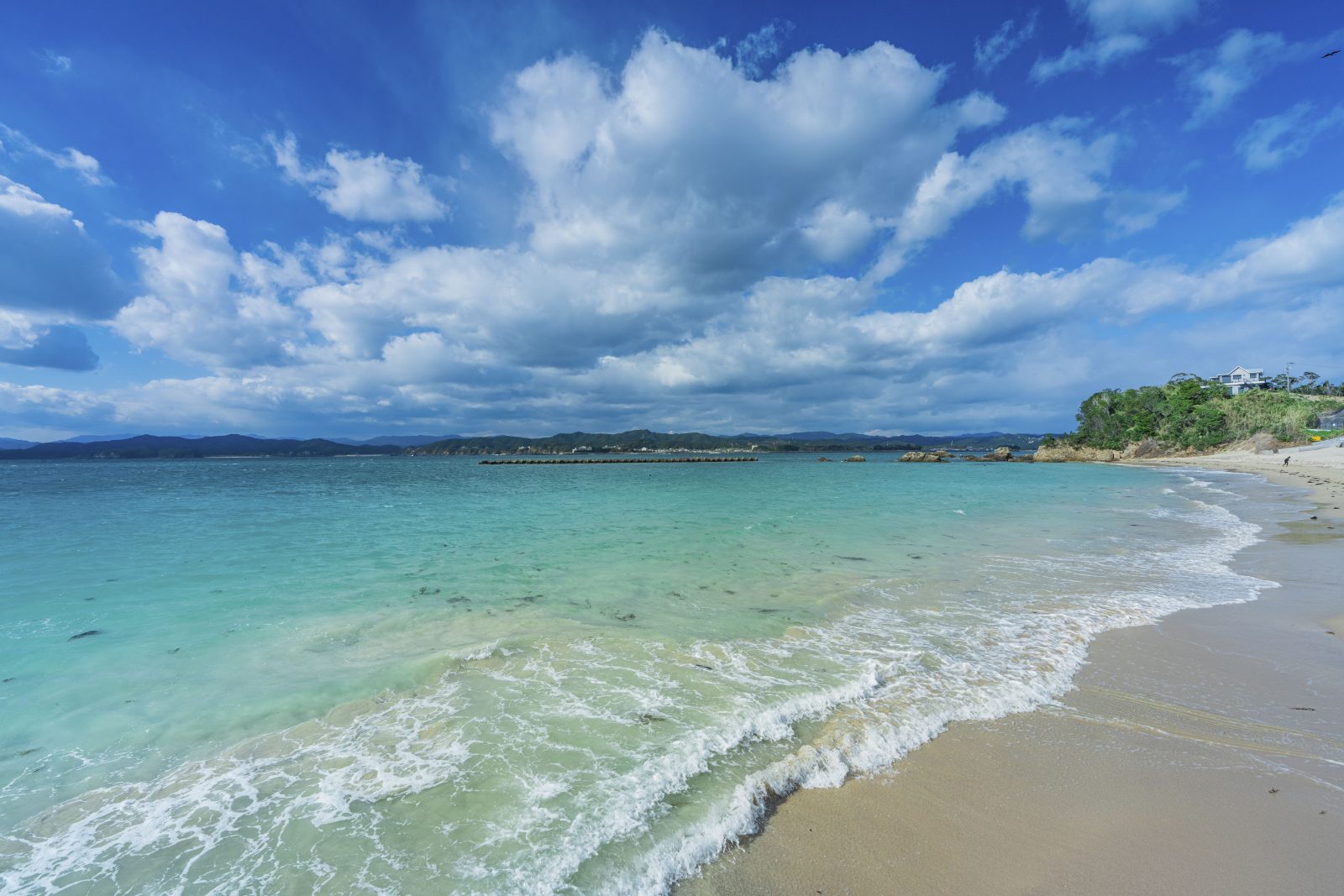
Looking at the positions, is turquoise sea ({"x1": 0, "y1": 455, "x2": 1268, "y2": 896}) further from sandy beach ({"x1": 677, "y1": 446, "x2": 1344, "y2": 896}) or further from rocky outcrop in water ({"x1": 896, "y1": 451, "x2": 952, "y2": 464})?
rocky outcrop in water ({"x1": 896, "y1": 451, "x2": 952, "y2": 464})

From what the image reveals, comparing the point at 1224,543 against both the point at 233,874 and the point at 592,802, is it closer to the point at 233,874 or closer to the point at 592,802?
the point at 592,802

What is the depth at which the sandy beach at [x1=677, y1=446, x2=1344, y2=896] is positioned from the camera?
3.41 metres

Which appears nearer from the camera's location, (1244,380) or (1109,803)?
(1109,803)

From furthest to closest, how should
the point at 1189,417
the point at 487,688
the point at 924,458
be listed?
the point at 924,458, the point at 1189,417, the point at 487,688

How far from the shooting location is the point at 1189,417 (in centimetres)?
8194

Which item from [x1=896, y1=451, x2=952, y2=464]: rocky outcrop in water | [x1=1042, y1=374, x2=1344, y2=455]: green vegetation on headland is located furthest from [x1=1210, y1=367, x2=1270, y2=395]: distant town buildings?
[x1=896, y1=451, x2=952, y2=464]: rocky outcrop in water

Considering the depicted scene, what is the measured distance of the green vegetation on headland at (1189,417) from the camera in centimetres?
7631

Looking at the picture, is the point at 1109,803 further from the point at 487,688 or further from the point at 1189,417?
the point at 1189,417

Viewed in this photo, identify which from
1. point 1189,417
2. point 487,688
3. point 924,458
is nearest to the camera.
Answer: point 487,688

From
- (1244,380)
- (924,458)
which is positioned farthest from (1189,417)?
(1244,380)

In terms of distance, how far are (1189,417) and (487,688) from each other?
11373 cm

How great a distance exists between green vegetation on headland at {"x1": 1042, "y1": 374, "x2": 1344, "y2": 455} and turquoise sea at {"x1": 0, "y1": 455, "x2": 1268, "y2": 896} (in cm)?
9037

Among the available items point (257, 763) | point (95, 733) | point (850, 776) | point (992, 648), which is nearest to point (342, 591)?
point (95, 733)

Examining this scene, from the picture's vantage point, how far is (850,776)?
4559mm
